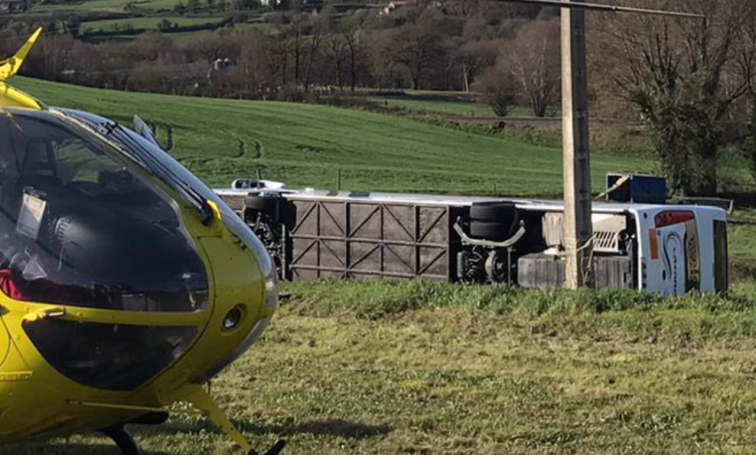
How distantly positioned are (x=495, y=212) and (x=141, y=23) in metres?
64.6

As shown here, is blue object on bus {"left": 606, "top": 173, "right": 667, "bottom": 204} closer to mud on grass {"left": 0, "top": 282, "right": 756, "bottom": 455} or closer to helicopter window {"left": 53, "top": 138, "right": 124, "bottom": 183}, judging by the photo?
mud on grass {"left": 0, "top": 282, "right": 756, "bottom": 455}

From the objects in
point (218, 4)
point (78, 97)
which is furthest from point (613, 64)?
point (218, 4)

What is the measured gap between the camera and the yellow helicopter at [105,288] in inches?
210

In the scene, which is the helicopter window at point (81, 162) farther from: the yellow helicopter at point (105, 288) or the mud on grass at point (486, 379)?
the mud on grass at point (486, 379)

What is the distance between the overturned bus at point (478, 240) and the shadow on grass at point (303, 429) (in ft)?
34.6

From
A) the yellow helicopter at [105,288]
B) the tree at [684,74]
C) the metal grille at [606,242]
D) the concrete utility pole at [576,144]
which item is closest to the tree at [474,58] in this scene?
the tree at [684,74]

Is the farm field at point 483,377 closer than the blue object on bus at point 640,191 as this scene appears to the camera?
Yes

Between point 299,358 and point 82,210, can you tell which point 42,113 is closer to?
point 82,210

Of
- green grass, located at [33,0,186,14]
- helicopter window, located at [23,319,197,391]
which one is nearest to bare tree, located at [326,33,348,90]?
green grass, located at [33,0,186,14]

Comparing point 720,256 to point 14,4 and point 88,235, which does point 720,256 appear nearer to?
point 14,4

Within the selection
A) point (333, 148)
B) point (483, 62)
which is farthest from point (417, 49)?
point (333, 148)

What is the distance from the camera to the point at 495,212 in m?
20.9

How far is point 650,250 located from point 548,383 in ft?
31.8

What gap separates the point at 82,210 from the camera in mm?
5531
